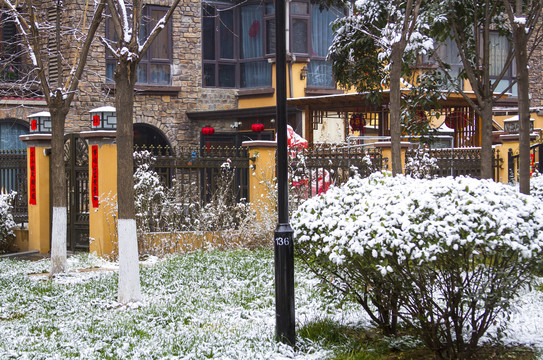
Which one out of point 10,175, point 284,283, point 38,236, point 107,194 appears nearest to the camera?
point 284,283

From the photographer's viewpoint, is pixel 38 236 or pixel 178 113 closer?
pixel 38 236

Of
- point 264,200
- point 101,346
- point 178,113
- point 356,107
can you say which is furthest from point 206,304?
point 178,113

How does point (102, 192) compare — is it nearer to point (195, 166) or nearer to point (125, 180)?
point (195, 166)

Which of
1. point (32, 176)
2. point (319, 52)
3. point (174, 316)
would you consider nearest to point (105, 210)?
point (32, 176)

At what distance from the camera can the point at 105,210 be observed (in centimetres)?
1267

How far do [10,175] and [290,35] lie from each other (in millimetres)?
9826

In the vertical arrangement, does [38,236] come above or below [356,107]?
below

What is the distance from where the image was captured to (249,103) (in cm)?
2294

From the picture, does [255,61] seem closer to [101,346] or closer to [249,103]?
[249,103]

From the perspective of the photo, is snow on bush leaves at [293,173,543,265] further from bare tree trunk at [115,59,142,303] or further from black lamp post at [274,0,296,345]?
bare tree trunk at [115,59,142,303]

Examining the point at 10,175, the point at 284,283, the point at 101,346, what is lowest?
the point at 101,346

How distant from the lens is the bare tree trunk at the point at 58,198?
414 inches

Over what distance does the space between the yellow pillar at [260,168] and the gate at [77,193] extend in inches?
129

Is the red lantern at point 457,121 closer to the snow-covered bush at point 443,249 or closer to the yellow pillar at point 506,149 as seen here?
the yellow pillar at point 506,149
